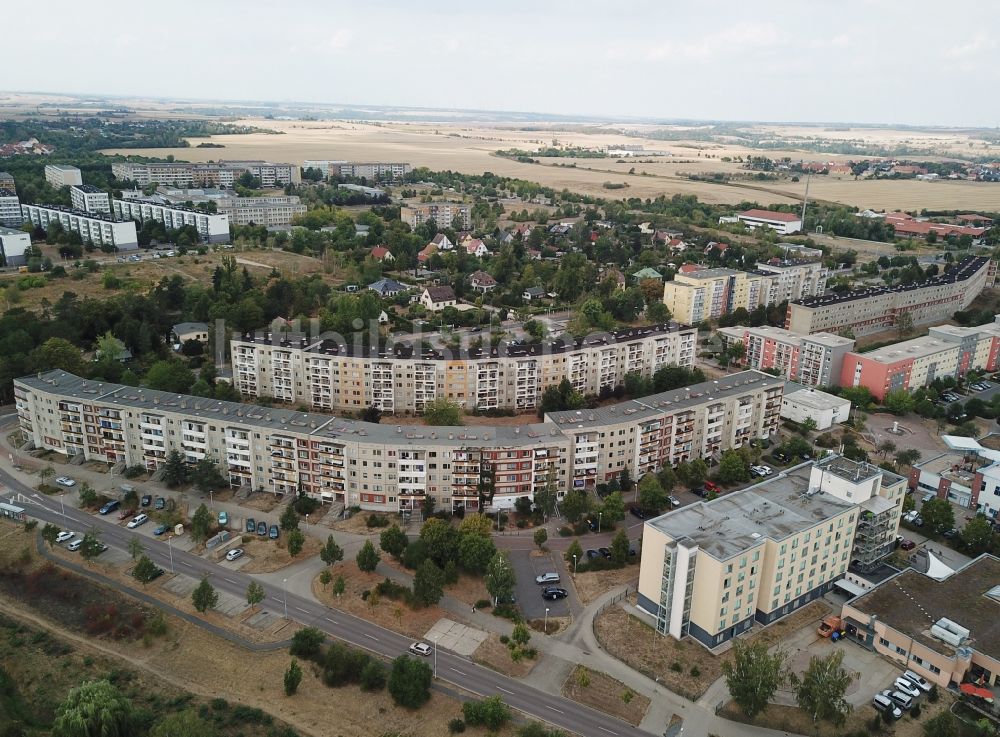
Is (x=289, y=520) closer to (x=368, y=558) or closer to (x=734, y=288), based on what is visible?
(x=368, y=558)

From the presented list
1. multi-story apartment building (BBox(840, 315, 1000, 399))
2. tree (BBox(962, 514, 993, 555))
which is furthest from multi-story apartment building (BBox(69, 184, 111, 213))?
tree (BBox(962, 514, 993, 555))

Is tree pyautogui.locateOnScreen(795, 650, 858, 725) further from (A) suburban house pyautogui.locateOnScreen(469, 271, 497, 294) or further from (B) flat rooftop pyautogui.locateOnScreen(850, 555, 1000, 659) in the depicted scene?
(A) suburban house pyautogui.locateOnScreen(469, 271, 497, 294)

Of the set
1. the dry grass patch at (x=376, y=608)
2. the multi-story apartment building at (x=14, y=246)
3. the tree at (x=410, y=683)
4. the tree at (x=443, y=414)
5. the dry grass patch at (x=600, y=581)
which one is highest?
the multi-story apartment building at (x=14, y=246)

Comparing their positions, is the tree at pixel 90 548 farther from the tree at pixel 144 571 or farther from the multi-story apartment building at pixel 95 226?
the multi-story apartment building at pixel 95 226

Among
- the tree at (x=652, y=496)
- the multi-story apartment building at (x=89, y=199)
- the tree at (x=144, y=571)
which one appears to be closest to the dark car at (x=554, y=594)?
the tree at (x=652, y=496)

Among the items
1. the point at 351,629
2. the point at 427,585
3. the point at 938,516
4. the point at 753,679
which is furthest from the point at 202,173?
the point at 753,679
